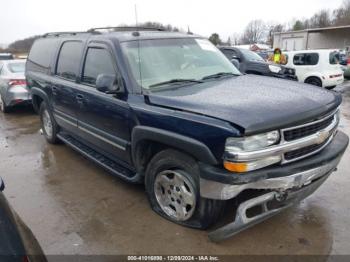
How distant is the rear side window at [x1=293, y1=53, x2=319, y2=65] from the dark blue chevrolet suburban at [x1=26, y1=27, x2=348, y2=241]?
9.71 metres

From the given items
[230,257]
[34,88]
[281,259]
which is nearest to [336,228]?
[281,259]

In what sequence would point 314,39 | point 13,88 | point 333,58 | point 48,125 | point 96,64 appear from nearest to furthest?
point 96,64 → point 48,125 → point 13,88 → point 333,58 → point 314,39

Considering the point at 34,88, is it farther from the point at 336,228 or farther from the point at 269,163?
the point at 336,228

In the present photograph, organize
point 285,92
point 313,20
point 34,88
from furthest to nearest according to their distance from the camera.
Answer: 1. point 313,20
2. point 34,88
3. point 285,92

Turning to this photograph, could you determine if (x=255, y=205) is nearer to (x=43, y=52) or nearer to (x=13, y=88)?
(x=43, y=52)

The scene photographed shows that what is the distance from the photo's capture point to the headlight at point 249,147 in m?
2.64

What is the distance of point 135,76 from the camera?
3621 mm

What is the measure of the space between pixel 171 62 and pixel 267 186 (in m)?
1.86

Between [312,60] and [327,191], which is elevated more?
[312,60]

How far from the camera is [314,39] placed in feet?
126

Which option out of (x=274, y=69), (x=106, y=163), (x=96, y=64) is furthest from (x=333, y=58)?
(x=106, y=163)

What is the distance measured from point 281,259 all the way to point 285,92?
1552 mm

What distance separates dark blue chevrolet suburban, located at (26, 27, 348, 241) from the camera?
2.72 meters

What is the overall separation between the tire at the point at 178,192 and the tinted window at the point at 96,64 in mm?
1289
